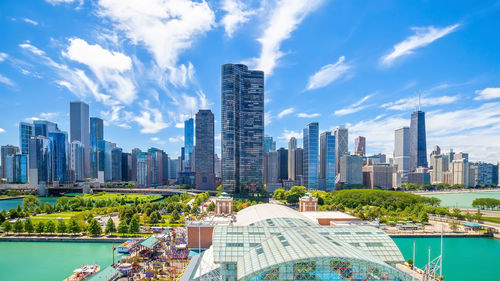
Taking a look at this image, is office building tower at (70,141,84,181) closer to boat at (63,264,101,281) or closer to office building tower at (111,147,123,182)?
office building tower at (111,147,123,182)

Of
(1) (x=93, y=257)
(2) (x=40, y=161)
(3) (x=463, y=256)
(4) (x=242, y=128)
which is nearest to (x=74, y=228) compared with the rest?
(1) (x=93, y=257)

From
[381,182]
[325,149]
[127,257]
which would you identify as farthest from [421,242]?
[381,182]

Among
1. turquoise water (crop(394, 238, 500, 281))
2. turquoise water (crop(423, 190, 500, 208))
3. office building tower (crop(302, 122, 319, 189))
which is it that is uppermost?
office building tower (crop(302, 122, 319, 189))

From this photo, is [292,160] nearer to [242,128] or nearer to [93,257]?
[242,128]

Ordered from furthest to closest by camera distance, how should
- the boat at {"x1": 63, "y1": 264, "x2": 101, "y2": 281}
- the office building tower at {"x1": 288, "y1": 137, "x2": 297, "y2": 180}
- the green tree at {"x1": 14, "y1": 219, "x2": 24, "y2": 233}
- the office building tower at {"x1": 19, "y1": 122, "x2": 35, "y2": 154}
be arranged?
the office building tower at {"x1": 288, "y1": 137, "x2": 297, "y2": 180}
the office building tower at {"x1": 19, "y1": 122, "x2": 35, "y2": 154}
the green tree at {"x1": 14, "y1": 219, "x2": 24, "y2": 233}
the boat at {"x1": 63, "y1": 264, "x2": 101, "y2": 281}

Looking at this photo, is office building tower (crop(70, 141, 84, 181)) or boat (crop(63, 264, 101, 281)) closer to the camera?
boat (crop(63, 264, 101, 281))

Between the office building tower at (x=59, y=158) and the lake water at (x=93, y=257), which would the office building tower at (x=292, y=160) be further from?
the office building tower at (x=59, y=158)

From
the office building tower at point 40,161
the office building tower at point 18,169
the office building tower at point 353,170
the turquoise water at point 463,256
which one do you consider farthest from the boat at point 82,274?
the office building tower at point 18,169

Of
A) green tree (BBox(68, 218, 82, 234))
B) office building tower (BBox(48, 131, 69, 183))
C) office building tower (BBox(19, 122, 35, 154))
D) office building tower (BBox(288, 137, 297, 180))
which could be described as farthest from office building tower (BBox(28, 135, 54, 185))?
office building tower (BBox(288, 137, 297, 180))
